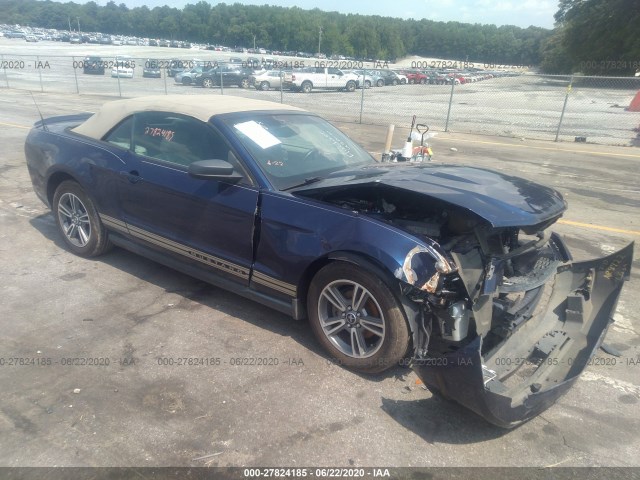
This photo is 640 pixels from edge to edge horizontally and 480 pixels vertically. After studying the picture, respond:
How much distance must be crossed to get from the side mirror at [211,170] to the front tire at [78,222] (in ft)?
5.35

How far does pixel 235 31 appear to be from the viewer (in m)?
109

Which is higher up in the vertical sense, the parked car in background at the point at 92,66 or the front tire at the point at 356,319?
the front tire at the point at 356,319

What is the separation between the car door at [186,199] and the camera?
364 cm

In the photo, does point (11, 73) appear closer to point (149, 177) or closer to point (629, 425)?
point (149, 177)

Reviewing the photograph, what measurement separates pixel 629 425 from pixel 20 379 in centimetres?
369

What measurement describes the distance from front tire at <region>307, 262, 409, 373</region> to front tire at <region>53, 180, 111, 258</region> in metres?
2.43

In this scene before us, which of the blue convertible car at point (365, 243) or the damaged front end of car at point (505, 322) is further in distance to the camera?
the blue convertible car at point (365, 243)

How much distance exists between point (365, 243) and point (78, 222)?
3212mm

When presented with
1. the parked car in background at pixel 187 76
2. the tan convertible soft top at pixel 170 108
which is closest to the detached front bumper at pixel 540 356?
the tan convertible soft top at pixel 170 108

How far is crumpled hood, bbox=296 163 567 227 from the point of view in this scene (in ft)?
9.77

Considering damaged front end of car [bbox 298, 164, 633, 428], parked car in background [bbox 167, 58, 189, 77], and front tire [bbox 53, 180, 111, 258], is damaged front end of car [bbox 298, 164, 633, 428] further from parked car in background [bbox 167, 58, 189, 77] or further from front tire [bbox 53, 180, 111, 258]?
parked car in background [bbox 167, 58, 189, 77]

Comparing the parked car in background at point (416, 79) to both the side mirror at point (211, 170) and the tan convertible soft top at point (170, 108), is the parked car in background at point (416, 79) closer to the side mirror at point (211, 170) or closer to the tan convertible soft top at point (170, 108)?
the tan convertible soft top at point (170, 108)

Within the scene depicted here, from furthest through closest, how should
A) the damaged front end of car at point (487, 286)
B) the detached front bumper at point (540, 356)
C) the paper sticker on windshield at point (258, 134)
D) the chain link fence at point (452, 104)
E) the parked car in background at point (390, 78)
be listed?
the parked car in background at point (390, 78) < the chain link fence at point (452, 104) < the paper sticker on windshield at point (258, 134) < the damaged front end of car at point (487, 286) < the detached front bumper at point (540, 356)

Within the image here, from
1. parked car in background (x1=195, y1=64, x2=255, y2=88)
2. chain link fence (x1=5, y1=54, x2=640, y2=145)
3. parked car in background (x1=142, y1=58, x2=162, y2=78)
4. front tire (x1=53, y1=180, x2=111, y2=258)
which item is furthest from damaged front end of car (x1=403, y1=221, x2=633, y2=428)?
parked car in background (x1=142, y1=58, x2=162, y2=78)
